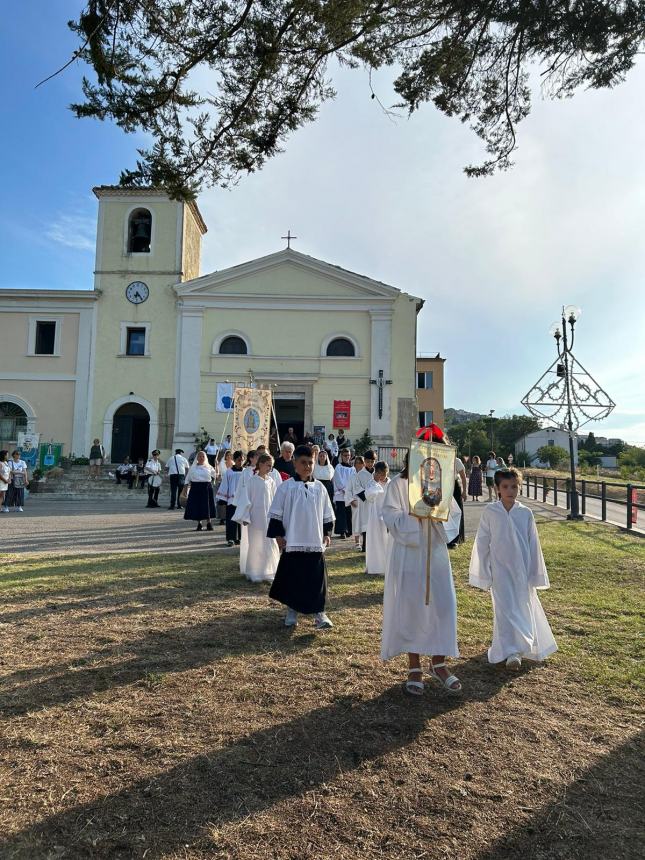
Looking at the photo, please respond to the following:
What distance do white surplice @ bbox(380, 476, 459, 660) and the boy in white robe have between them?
65 centimetres

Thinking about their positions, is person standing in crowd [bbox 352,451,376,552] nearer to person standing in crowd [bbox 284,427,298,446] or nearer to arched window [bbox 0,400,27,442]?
person standing in crowd [bbox 284,427,298,446]

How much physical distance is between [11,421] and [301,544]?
25.3 metres

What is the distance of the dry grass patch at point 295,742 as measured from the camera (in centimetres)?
257

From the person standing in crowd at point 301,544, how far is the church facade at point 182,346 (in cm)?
2083

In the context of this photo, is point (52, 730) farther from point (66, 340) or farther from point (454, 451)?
point (66, 340)

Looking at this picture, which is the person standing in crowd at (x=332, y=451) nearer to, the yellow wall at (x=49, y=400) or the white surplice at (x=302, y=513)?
the yellow wall at (x=49, y=400)

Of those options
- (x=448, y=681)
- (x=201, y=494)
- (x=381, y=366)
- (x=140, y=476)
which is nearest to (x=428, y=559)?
(x=448, y=681)

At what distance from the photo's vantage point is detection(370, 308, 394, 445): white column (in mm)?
26359

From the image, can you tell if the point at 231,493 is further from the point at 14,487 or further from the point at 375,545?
the point at 14,487

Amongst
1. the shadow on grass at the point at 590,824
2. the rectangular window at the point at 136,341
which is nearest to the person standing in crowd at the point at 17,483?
the rectangular window at the point at 136,341

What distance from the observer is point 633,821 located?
107 inches

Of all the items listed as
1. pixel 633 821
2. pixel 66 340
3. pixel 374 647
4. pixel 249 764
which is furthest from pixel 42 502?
pixel 633 821

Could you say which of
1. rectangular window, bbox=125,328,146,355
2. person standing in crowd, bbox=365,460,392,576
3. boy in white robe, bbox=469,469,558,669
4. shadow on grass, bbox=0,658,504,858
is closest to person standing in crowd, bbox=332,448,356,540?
person standing in crowd, bbox=365,460,392,576

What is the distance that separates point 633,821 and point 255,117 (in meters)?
6.33
